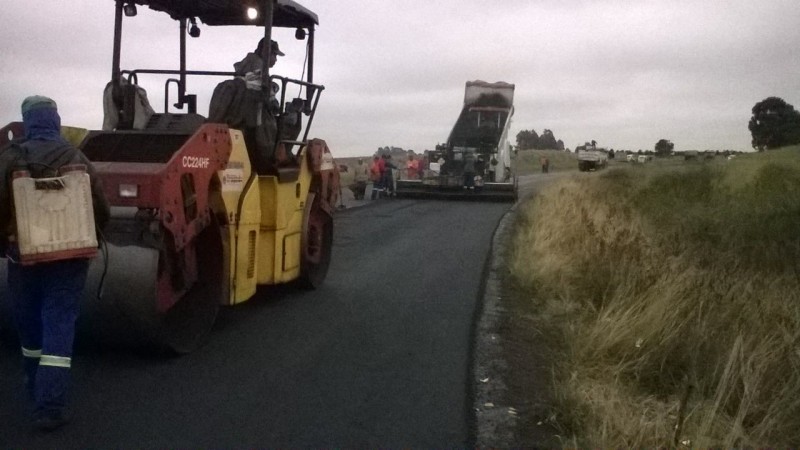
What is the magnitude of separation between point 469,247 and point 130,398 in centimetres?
943

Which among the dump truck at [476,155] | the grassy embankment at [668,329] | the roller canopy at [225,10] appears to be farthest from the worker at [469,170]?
the roller canopy at [225,10]

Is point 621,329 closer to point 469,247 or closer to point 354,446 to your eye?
point 354,446

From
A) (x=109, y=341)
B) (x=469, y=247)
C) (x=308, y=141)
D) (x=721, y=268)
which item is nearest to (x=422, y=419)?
(x=109, y=341)

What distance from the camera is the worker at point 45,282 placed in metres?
4.63

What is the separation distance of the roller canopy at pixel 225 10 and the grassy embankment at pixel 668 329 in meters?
3.88

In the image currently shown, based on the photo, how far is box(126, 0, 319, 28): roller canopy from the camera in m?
8.13

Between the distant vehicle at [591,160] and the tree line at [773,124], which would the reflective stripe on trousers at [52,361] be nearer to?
the tree line at [773,124]

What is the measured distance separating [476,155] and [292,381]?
81.5ft

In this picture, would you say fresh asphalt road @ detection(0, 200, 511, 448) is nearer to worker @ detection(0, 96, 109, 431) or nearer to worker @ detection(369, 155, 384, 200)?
worker @ detection(0, 96, 109, 431)

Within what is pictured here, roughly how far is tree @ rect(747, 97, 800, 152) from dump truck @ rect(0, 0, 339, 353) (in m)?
45.7

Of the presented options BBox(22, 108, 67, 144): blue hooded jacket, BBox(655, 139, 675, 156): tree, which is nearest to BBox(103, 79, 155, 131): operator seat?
BBox(22, 108, 67, 144): blue hooded jacket

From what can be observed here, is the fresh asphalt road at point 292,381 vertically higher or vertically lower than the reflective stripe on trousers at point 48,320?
lower

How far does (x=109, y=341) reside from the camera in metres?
5.89

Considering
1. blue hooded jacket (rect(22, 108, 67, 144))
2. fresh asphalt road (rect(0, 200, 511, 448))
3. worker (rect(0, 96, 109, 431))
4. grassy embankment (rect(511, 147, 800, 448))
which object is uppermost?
blue hooded jacket (rect(22, 108, 67, 144))
